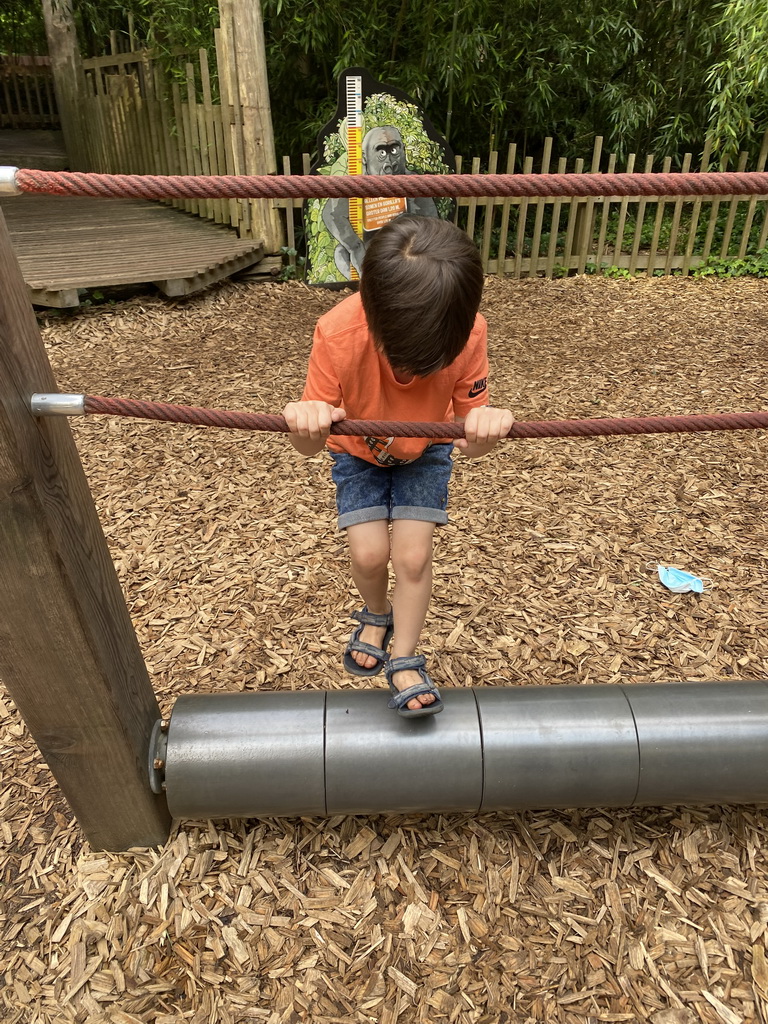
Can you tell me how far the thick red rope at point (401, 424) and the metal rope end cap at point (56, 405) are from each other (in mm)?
37

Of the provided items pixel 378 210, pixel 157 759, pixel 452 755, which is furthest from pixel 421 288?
pixel 378 210

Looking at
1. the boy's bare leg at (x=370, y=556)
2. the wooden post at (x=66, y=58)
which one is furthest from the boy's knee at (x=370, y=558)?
Result: the wooden post at (x=66, y=58)

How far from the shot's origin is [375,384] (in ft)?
5.32

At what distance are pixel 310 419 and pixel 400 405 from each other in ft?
1.16

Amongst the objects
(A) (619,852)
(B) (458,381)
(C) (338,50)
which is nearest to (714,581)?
(A) (619,852)

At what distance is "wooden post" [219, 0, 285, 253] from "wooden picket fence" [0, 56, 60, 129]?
29.5ft

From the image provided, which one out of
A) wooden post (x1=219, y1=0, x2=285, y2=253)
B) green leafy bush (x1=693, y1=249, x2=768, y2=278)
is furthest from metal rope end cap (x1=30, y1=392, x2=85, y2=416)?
green leafy bush (x1=693, y1=249, x2=768, y2=278)

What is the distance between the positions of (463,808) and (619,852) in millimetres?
516

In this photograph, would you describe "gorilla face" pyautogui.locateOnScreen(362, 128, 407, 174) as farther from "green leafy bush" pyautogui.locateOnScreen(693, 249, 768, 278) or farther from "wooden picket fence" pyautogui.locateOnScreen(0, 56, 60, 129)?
"wooden picket fence" pyautogui.locateOnScreen(0, 56, 60, 129)

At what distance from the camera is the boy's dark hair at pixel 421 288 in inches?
51.2

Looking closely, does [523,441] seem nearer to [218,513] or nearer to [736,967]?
[218,513]

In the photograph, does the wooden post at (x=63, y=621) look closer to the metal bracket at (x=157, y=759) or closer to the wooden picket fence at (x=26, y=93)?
the metal bracket at (x=157, y=759)

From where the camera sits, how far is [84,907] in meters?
1.79

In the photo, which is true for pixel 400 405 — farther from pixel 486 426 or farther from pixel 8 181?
pixel 8 181
